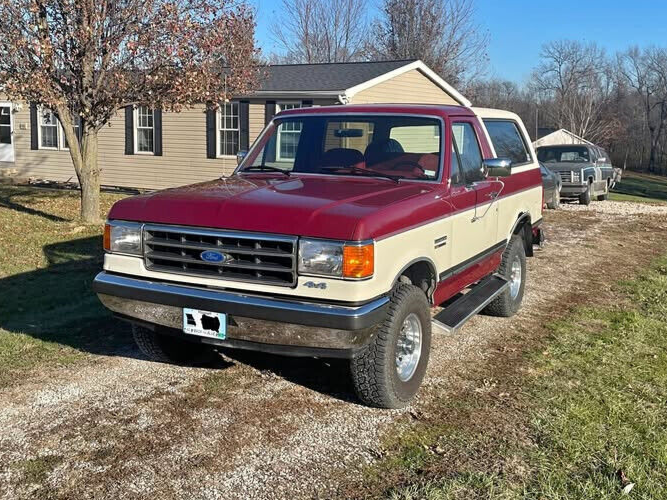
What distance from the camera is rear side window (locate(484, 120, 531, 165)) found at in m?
6.48

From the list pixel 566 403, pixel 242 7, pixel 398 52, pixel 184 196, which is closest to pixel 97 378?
pixel 184 196

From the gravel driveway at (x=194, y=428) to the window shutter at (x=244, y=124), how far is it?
45.8 ft

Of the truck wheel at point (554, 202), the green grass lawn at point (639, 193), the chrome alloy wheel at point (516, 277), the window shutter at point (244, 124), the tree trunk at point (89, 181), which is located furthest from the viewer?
the green grass lawn at point (639, 193)

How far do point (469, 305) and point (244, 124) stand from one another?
47.3ft

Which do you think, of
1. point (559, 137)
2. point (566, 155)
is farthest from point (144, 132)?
point (559, 137)

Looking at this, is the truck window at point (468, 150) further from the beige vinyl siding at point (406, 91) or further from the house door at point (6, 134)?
the house door at point (6, 134)

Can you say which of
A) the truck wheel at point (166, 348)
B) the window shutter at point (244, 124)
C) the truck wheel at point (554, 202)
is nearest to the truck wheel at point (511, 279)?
the truck wheel at point (166, 348)

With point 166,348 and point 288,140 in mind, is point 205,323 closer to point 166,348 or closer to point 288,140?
point 166,348

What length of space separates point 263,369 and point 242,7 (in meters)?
9.41

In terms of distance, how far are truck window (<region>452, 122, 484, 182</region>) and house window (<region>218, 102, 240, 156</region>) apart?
14.1 m

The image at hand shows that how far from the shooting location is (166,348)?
4926mm

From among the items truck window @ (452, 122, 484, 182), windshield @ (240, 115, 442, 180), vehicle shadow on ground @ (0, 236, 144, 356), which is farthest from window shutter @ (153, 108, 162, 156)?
truck window @ (452, 122, 484, 182)

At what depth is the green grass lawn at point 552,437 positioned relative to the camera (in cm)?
337

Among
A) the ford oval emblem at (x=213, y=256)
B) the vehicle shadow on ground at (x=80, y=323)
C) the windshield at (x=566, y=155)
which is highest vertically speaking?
the windshield at (x=566, y=155)
